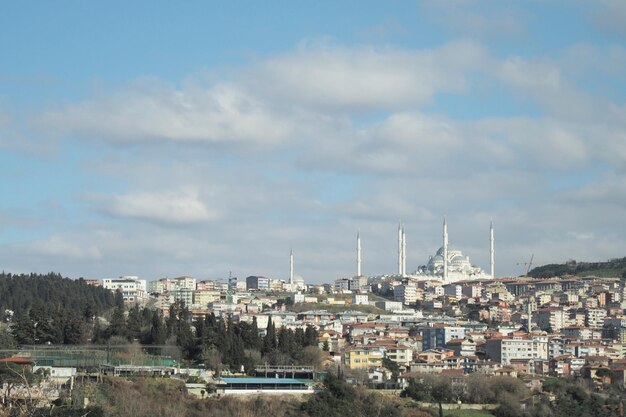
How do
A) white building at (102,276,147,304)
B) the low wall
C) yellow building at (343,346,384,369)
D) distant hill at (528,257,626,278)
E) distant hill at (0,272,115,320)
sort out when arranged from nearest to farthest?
the low wall < yellow building at (343,346,384,369) < distant hill at (0,272,115,320) < white building at (102,276,147,304) < distant hill at (528,257,626,278)

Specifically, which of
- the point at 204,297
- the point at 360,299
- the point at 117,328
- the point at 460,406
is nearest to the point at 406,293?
the point at 360,299

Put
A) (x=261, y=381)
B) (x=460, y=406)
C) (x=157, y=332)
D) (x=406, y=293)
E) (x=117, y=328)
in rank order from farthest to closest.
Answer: (x=406, y=293), (x=117, y=328), (x=157, y=332), (x=460, y=406), (x=261, y=381)

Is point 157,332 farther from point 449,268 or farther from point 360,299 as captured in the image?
point 449,268

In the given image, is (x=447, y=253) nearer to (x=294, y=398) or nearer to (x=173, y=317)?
(x=173, y=317)

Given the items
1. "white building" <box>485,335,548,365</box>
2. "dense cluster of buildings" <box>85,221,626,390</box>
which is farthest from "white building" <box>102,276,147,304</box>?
"white building" <box>485,335,548,365</box>

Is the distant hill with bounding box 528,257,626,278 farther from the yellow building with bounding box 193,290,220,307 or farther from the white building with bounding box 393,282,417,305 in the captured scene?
the yellow building with bounding box 193,290,220,307

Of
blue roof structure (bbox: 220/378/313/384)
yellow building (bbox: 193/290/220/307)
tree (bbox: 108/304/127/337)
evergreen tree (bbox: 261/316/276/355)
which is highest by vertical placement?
yellow building (bbox: 193/290/220/307)

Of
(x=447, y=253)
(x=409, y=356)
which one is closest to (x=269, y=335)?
(x=409, y=356)

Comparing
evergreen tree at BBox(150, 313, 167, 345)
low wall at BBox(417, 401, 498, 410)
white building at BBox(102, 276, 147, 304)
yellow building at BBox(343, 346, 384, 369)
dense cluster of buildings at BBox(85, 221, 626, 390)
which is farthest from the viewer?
white building at BBox(102, 276, 147, 304)

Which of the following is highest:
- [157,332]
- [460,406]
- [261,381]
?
[157,332]
